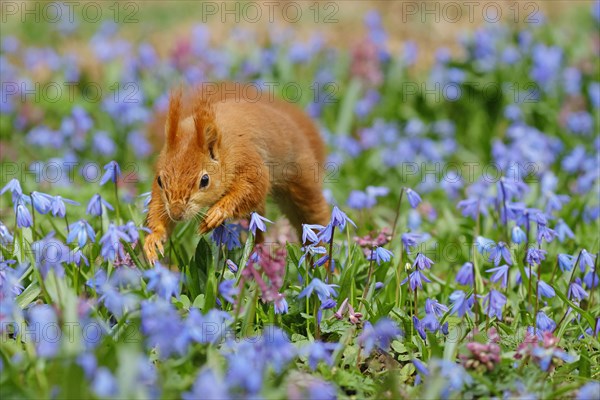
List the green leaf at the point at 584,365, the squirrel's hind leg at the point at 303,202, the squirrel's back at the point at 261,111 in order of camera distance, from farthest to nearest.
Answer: the squirrel's hind leg at the point at 303,202, the squirrel's back at the point at 261,111, the green leaf at the point at 584,365

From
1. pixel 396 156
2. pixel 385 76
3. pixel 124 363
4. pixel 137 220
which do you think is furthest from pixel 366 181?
pixel 124 363

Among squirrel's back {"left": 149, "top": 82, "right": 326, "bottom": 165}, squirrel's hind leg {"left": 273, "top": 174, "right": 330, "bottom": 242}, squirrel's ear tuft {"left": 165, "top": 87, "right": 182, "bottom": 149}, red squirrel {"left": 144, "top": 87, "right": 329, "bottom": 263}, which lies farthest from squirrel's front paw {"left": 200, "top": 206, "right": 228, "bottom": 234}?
squirrel's hind leg {"left": 273, "top": 174, "right": 330, "bottom": 242}

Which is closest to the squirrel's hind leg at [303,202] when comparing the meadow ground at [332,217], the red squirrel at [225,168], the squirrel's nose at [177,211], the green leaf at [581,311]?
the red squirrel at [225,168]

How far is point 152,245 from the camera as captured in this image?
3508mm

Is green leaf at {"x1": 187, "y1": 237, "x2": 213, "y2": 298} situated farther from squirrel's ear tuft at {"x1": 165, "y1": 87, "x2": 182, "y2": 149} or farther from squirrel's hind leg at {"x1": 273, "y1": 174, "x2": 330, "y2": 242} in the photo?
squirrel's hind leg at {"x1": 273, "y1": 174, "x2": 330, "y2": 242}

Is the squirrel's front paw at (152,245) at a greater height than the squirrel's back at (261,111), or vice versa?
the squirrel's back at (261,111)

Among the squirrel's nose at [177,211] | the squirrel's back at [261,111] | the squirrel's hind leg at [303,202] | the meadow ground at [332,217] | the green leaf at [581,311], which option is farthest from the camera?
the squirrel's hind leg at [303,202]

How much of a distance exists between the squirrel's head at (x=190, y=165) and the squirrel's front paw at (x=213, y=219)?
0.05m

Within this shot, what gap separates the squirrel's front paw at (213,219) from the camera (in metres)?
3.35

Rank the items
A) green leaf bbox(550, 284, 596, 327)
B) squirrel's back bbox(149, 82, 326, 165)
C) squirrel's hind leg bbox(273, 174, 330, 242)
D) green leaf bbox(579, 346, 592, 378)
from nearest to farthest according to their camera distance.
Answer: green leaf bbox(579, 346, 592, 378) < green leaf bbox(550, 284, 596, 327) < squirrel's back bbox(149, 82, 326, 165) < squirrel's hind leg bbox(273, 174, 330, 242)

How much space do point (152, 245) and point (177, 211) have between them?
31 centimetres

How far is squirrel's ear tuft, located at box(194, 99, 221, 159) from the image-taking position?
3418mm

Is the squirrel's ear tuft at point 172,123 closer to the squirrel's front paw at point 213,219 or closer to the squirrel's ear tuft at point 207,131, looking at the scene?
the squirrel's ear tuft at point 207,131

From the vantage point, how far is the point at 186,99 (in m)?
4.80
